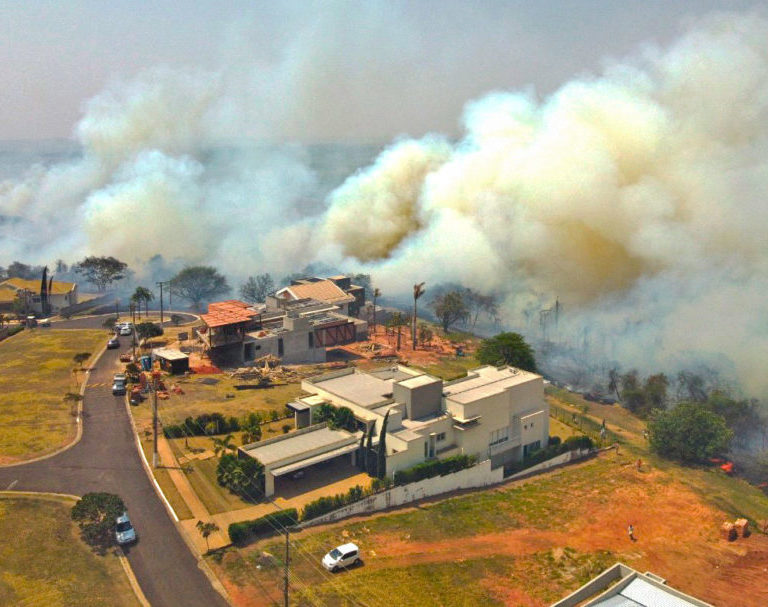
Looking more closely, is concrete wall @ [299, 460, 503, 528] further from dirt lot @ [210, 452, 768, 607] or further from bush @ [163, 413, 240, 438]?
bush @ [163, 413, 240, 438]

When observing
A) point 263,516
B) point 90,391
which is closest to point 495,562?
point 263,516

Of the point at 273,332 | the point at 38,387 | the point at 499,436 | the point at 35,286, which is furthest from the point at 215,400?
the point at 35,286

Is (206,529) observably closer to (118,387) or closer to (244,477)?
(244,477)

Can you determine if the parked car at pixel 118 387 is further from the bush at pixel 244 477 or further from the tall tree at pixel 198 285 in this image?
the tall tree at pixel 198 285

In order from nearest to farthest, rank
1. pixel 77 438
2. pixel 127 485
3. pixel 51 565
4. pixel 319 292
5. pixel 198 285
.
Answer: pixel 51 565 → pixel 127 485 → pixel 77 438 → pixel 319 292 → pixel 198 285

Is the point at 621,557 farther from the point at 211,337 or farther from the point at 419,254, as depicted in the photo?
the point at 419,254

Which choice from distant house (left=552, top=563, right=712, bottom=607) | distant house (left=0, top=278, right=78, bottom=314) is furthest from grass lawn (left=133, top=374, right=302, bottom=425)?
distant house (left=0, top=278, right=78, bottom=314)
